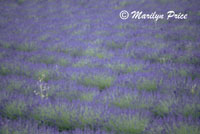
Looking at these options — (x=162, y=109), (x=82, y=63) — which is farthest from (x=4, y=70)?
(x=162, y=109)

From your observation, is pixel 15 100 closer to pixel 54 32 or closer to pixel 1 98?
pixel 1 98

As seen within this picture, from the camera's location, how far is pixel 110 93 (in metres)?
3.71

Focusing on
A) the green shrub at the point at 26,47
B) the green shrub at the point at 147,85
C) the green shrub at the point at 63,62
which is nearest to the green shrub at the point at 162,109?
the green shrub at the point at 147,85

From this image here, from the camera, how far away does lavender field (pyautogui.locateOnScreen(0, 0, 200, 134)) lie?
9.35ft

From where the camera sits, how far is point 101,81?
446 centimetres

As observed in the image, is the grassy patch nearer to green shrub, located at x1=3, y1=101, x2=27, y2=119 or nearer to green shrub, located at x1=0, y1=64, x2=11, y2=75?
green shrub, located at x1=0, y1=64, x2=11, y2=75

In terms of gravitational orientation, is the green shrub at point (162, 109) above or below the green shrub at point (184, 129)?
above

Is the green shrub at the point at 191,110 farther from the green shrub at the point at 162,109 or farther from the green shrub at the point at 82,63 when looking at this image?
the green shrub at the point at 82,63

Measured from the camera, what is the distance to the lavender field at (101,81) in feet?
9.35

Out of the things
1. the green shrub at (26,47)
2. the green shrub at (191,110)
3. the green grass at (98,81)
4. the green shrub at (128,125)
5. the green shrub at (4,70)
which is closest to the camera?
the green shrub at (128,125)

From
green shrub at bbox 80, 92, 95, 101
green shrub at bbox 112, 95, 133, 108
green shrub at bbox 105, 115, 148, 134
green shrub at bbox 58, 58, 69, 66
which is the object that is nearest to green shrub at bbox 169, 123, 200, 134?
green shrub at bbox 105, 115, 148, 134

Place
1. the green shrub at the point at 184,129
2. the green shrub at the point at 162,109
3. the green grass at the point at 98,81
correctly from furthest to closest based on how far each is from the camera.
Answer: the green grass at the point at 98,81, the green shrub at the point at 162,109, the green shrub at the point at 184,129

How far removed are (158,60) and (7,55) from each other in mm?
3989

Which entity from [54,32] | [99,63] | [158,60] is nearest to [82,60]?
[99,63]
